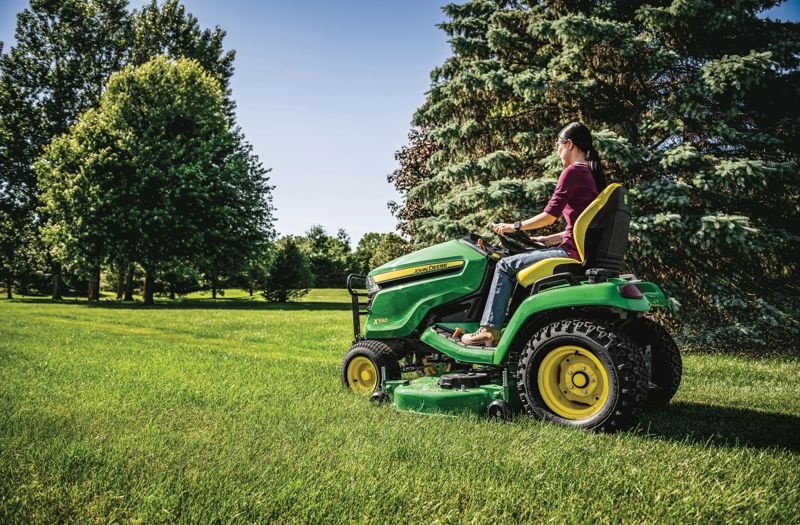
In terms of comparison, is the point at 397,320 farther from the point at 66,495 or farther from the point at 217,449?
the point at 66,495

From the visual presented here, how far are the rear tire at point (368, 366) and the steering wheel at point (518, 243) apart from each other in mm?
→ 1478

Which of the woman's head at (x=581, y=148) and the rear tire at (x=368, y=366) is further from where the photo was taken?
the rear tire at (x=368, y=366)

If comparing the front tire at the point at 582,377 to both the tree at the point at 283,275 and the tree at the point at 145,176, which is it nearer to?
the tree at the point at 145,176

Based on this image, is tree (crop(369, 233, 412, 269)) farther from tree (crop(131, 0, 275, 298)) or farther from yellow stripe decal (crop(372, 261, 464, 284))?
yellow stripe decal (crop(372, 261, 464, 284))

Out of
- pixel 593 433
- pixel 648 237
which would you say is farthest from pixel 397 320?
pixel 648 237

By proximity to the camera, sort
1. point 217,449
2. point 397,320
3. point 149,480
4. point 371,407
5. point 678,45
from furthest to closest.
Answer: point 678,45, point 397,320, point 371,407, point 217,449, point 149,480

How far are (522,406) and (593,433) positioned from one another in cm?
77

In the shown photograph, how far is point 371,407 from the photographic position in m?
4.78

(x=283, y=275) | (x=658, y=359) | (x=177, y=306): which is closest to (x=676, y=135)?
(x=658, y=359)

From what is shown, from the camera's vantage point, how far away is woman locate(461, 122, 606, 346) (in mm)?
4273

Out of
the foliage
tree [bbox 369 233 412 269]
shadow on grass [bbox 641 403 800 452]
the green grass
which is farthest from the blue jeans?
the foliage

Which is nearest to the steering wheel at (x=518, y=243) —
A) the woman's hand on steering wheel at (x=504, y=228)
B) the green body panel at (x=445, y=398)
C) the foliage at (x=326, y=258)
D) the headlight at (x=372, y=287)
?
the woman's hand on steering wheel at (x=504, y=228)

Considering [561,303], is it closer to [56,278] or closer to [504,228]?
[504,228]

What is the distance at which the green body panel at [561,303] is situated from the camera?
3861 millimetres
